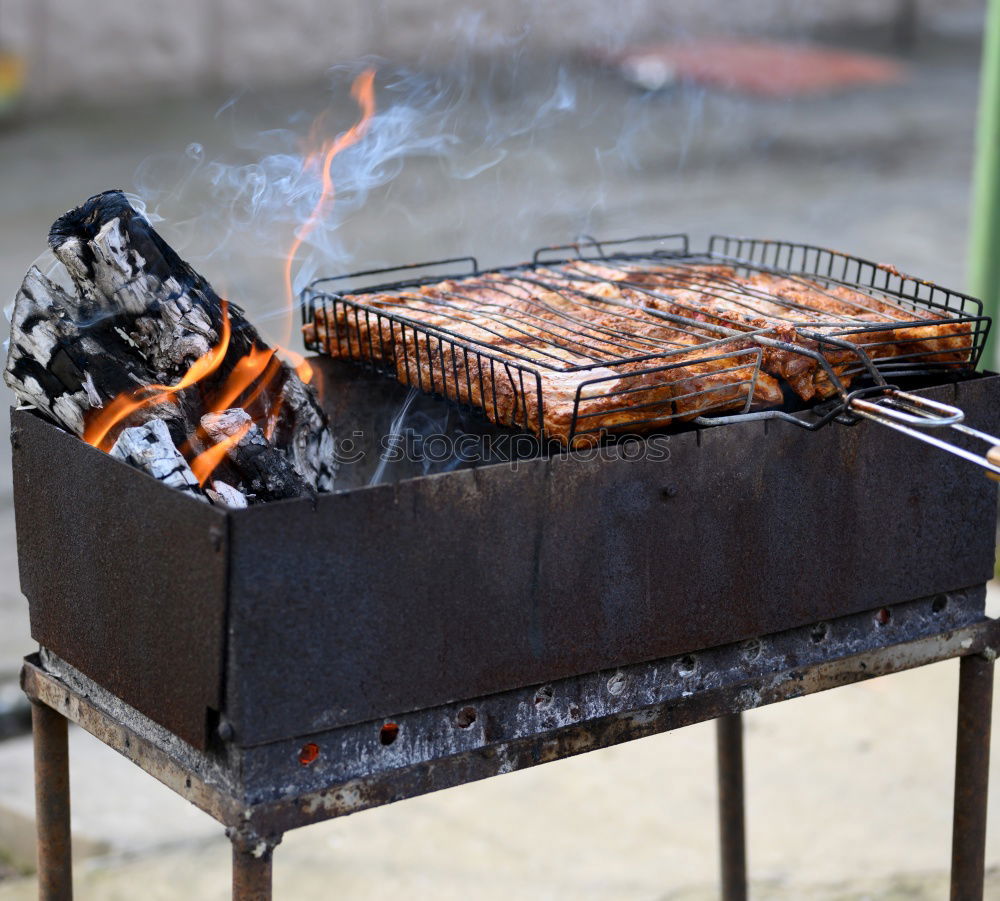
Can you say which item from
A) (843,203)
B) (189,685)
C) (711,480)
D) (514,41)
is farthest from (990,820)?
(514,41)

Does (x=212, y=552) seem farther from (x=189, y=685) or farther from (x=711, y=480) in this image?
(x=711, y=480)

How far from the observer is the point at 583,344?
91.5 inches

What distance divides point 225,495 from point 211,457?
3.2 inches

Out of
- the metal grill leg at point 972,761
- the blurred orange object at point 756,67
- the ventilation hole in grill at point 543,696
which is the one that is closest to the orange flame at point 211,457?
the ventilation hole in grill at point 543,696

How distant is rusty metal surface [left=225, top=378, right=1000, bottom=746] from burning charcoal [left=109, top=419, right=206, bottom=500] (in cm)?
25

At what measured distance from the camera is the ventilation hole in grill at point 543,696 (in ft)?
6.94

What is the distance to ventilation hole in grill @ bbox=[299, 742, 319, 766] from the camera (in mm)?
1927

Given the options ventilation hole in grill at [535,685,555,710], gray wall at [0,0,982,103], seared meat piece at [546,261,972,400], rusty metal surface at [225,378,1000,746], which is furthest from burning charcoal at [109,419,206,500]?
gray wall at [0,0,982,103]

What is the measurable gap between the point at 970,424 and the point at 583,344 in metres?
0.68

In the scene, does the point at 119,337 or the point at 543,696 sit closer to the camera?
the point at 543,696

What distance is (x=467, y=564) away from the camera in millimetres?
1986

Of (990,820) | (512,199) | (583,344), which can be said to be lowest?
(990,820)

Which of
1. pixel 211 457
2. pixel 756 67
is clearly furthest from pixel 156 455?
pixel 756 67

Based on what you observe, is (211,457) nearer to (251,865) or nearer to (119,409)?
(119,409)
